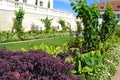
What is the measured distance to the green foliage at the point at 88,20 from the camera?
1286 centimetres

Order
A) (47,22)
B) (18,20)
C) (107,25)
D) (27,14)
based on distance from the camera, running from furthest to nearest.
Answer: (47,22)
(27,14)
(18,20)
(107,25)

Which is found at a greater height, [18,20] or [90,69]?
[18,20]

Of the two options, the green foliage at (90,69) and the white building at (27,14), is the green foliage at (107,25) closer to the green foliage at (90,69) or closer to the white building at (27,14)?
the green foliage at (90,69)

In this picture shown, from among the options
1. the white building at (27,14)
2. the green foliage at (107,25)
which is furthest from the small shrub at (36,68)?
the white building at (27,14)

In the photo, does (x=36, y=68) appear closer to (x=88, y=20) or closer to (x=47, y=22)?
(x=88, y=20)

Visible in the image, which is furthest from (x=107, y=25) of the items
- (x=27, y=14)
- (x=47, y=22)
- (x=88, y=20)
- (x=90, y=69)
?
(x=47, y=22)

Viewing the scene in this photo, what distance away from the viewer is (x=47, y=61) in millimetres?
4660

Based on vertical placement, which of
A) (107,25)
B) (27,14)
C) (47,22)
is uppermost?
(27,14)

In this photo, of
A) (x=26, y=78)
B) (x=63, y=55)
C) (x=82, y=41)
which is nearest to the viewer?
(x=26, y=78)

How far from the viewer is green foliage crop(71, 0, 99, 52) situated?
1286 cm

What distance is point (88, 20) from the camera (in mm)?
13125

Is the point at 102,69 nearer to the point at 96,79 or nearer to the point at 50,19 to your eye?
the point at 96,79

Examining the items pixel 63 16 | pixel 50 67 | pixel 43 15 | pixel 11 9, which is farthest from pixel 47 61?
pixel 63 16

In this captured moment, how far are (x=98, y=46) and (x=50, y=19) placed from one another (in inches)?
1015
